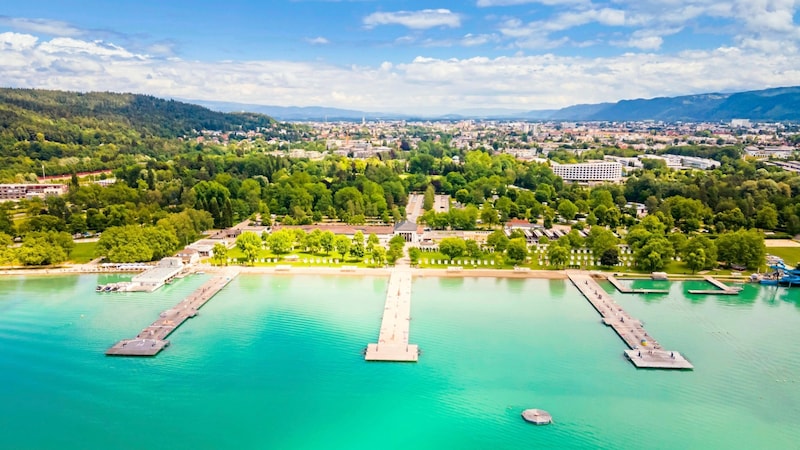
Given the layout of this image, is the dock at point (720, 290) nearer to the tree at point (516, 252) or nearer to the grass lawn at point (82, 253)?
the tree at point (516, 252)

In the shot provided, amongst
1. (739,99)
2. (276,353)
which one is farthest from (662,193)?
(739,99)

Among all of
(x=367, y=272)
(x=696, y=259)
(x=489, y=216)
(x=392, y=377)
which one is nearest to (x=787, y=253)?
(x=696, y=259)

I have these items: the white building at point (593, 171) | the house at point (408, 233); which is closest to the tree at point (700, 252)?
the house at point (408, 233)

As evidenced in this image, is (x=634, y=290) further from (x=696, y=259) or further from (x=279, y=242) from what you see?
(x=279, y=242)

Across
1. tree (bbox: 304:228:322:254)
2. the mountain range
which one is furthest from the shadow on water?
the mountain range

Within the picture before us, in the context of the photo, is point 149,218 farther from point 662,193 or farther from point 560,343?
point 662,193

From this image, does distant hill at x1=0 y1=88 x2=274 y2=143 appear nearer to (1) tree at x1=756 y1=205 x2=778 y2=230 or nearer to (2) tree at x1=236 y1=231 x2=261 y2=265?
(2) tree at x1=236 y1=231 x2=261 y2=265
